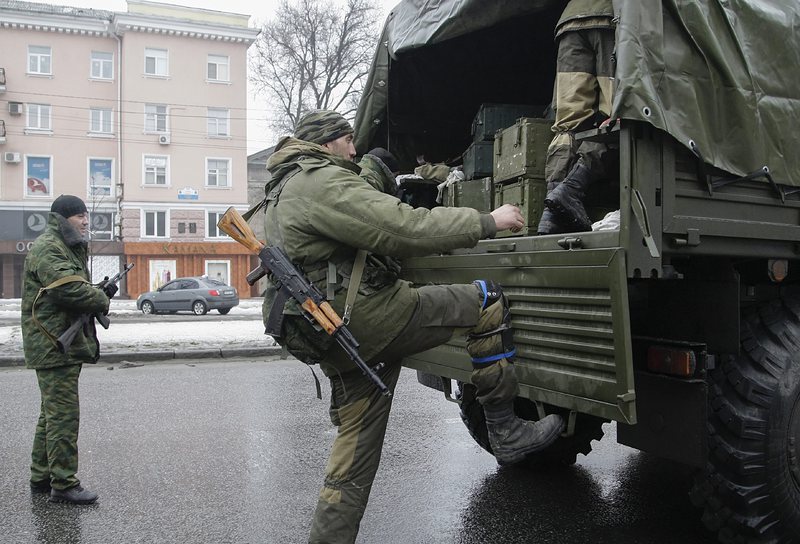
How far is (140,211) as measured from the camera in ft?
116

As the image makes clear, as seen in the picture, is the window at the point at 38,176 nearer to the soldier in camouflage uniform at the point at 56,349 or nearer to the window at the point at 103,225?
the window at the point at 103,225

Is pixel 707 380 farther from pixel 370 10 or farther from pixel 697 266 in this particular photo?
pixel 370 10

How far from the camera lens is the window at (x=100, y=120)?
36000 millimetres

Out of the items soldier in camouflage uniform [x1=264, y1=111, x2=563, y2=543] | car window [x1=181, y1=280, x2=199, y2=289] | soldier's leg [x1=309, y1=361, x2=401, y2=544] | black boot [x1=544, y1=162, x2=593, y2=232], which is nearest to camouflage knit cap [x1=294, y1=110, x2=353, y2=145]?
soldier in camouflage uniform [x1=264, y1=111, x2=563, y2=543]

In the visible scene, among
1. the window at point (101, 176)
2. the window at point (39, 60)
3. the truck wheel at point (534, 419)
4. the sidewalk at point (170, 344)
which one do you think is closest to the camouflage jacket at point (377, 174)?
the truck wheel at point (534, 419)

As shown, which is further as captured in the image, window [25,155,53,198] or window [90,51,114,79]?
window [90,51,114,79]

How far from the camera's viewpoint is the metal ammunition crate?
5.01 meters

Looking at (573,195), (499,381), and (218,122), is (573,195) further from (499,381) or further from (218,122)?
(218,122)

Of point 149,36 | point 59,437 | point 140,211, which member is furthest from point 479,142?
point 149,36

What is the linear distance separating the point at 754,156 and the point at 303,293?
2135 mm

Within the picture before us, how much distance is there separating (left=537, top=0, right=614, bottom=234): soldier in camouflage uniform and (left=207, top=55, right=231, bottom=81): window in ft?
119

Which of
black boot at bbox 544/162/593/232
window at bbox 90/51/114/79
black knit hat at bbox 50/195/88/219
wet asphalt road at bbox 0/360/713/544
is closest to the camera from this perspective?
black boot at bbox 544/162/593/232

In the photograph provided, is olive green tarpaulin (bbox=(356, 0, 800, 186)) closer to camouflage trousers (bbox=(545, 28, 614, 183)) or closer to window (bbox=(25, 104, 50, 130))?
camouflage trousers (bbox=(545, 28, 614, 183))

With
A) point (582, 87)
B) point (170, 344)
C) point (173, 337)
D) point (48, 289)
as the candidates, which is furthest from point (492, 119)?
point (173, 337)
